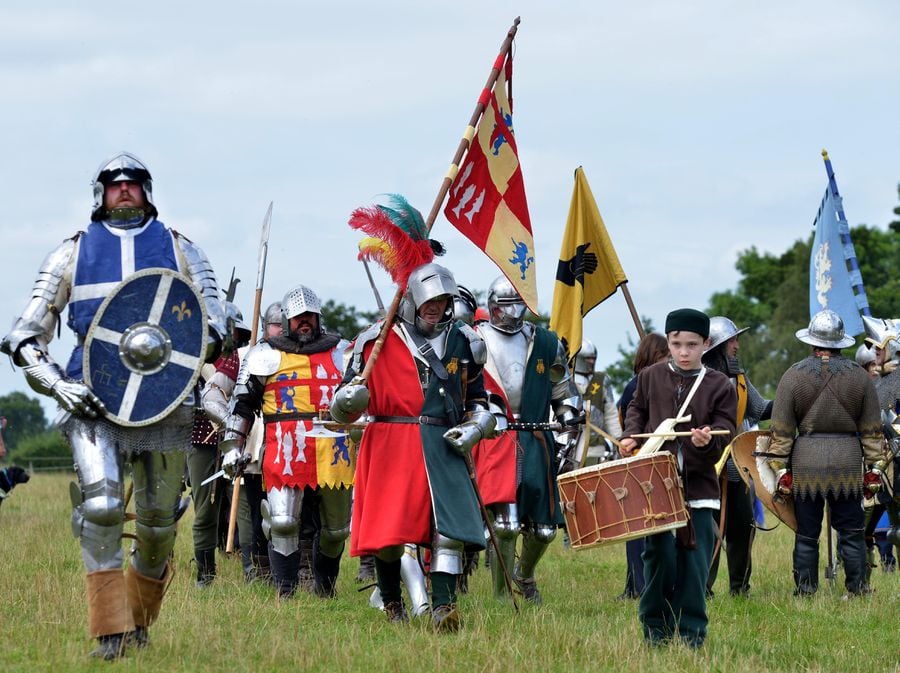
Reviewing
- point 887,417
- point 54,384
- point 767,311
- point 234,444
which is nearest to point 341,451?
point 234,444

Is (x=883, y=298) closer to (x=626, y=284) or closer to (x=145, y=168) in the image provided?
(x=626, y=284)

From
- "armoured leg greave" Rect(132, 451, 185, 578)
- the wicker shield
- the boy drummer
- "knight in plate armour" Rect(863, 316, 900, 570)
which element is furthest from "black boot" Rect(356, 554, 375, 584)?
"armoured leg greave" Rect(132, 451, 185, 578)

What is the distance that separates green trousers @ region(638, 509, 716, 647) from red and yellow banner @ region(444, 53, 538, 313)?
1.95m

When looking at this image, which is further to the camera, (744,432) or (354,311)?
(354,311)

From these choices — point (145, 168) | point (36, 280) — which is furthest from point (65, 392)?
point (145, 168)

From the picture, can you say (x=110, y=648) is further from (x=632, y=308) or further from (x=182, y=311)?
(x=632, y=308)

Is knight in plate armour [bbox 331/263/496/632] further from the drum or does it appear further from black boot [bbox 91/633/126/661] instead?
black boot [bbox 91/633/126/661]

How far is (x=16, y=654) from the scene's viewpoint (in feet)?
24.1

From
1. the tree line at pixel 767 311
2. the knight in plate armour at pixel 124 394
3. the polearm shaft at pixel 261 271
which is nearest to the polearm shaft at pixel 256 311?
the polearm shaft at pixel 261 271

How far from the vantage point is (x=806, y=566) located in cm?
1070

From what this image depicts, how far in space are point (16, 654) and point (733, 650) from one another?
11.5ft

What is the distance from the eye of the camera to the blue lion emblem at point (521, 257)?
9430 mm

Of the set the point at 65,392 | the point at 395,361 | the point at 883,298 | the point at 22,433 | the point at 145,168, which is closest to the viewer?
the point at 65,392

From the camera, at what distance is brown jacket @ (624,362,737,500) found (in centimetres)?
782
